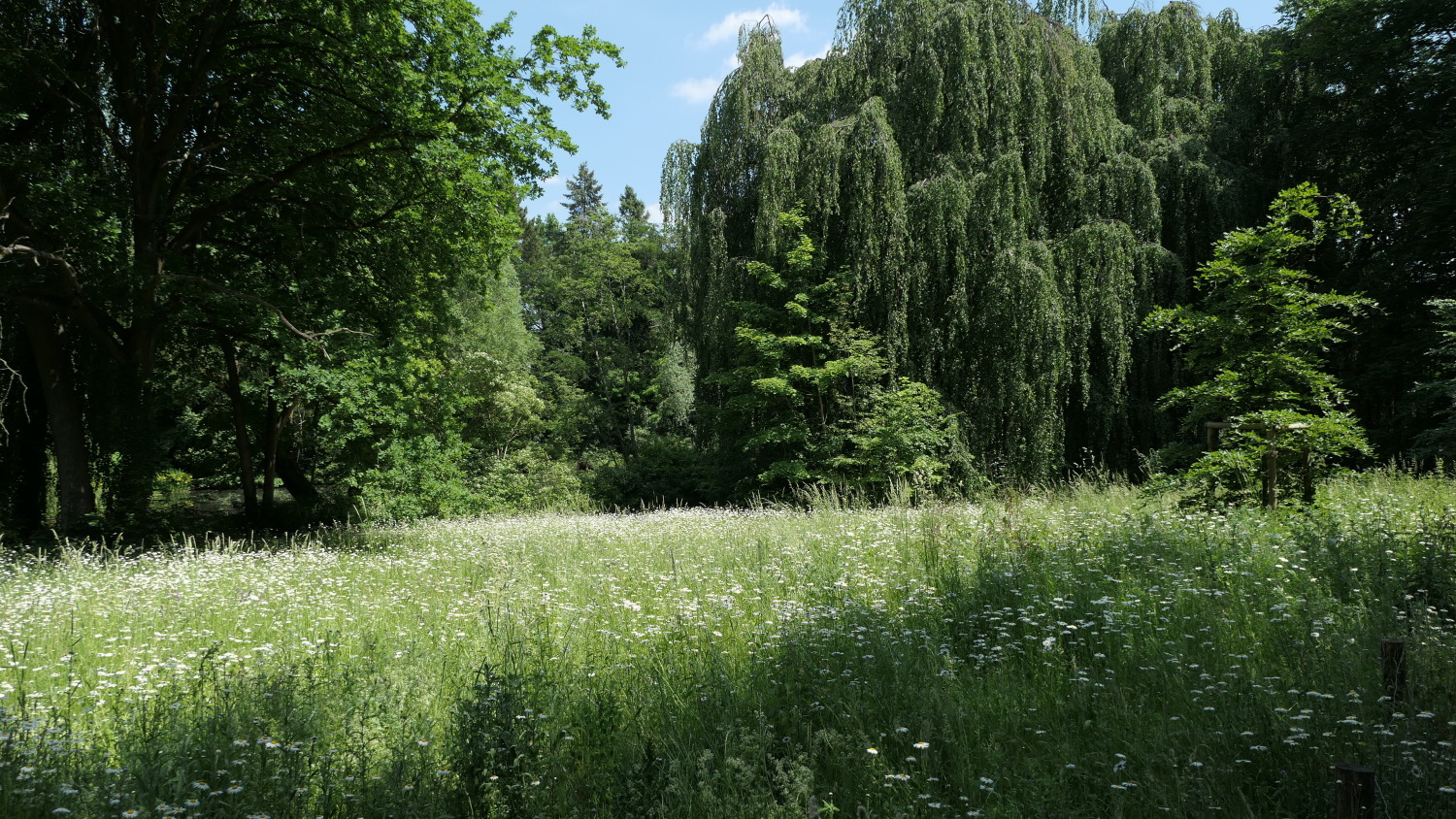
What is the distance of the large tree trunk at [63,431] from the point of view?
363 inches

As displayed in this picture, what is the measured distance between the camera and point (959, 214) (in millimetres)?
12672

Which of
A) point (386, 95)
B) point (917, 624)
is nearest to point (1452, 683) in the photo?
point (917, 624)

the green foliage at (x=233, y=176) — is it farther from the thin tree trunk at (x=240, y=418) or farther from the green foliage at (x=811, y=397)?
the green foliage at (x=811, y=397)

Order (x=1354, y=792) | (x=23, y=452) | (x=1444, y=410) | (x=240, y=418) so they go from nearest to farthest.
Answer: (x=1354, y=792)
(x=1444, y=410)
(x=23, y=452)
(x=240, y=418)

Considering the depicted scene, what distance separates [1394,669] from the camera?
2.89m

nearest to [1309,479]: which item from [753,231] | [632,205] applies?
[753,231]

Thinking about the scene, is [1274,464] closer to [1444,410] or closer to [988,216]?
[1444,410]

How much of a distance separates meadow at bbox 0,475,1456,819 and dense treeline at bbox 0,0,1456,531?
361cm

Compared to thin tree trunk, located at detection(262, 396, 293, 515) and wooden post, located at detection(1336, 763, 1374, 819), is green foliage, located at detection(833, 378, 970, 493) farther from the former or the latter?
wooden post, located at detection(1336, 763, 1374, 819)

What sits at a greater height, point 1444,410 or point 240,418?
point 240,418

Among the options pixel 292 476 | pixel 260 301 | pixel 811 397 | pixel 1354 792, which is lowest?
pixel 1354 792

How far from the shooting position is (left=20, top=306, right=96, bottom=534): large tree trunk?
9211mm

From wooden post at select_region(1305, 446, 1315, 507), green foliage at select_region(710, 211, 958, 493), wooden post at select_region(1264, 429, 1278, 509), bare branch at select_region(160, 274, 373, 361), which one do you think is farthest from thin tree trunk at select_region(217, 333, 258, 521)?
A: wooden post at select_region(1305, 446, 1315, 507)

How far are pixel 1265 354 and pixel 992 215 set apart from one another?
6.32m
